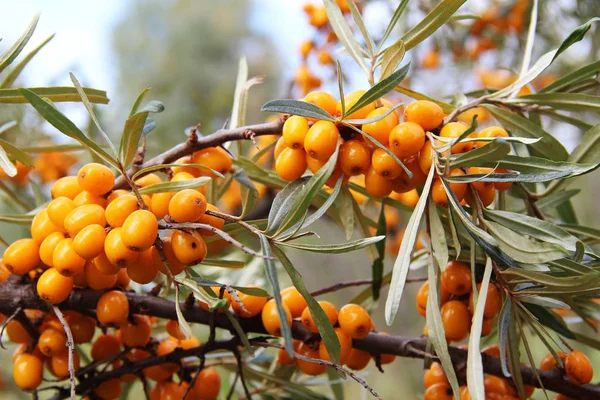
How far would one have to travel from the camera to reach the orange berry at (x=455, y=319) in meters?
0.54

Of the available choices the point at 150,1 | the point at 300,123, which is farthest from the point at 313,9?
the point at 150,1

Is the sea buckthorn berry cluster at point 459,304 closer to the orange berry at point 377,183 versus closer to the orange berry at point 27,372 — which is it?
the orange berry at point 377,183

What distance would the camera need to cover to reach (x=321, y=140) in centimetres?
46

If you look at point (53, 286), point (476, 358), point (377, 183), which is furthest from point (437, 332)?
point (53, 286)

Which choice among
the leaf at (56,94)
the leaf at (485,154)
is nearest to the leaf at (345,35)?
the leaf at (485,154)

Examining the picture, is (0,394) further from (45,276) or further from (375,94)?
(375,94)

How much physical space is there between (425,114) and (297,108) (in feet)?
0.41

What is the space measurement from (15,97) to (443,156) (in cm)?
43

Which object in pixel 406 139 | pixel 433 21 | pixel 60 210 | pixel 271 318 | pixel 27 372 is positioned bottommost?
pixel 27 372

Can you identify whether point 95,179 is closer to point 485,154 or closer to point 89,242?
point 89,242

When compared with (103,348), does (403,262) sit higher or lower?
higher

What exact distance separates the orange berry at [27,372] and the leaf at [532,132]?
0.57 m

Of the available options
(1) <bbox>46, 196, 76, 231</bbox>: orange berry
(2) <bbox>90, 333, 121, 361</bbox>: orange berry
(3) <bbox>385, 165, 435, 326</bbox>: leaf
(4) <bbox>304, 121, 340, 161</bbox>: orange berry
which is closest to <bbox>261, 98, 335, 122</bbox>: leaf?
(4) <bbox>304, 121, 340, 161</bbox>: orange berry

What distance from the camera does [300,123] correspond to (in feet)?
1.61
